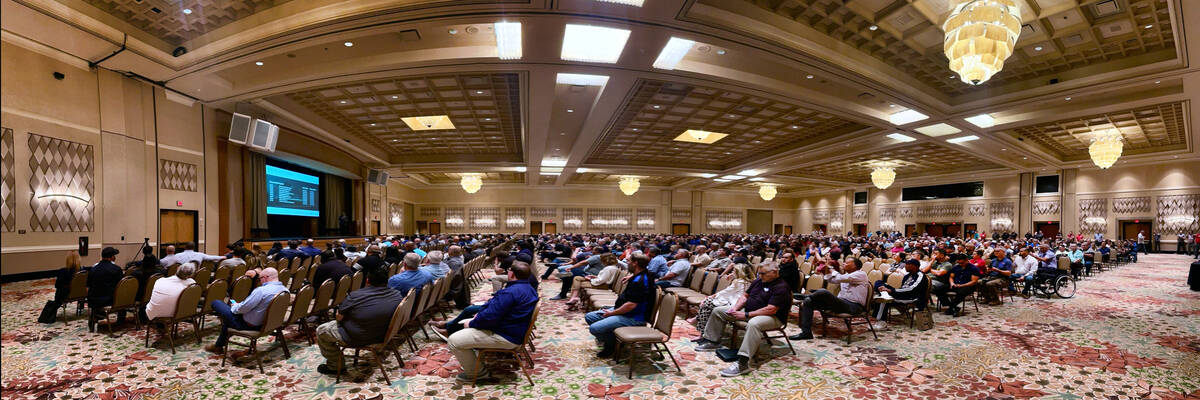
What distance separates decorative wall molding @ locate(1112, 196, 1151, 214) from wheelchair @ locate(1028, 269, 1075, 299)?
A: 17.1m

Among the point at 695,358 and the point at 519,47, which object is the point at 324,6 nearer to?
the point at 519,47

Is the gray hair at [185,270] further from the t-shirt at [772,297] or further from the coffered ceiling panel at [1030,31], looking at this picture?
the coffered ceiling panel at [1030,31]

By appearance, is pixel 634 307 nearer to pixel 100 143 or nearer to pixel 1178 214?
pixel 100 143

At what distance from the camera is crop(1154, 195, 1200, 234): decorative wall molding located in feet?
65.8

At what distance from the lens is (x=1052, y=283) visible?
10016 mm

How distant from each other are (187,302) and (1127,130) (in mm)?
23894

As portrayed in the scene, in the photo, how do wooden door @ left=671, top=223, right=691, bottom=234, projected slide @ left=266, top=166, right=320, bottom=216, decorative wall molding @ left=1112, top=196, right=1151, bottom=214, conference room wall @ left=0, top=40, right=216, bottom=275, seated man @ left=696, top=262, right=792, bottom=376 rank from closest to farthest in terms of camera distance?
seated man @ left=696, top=262, right=792, bottom=376
conference room wall @ left=0, top=40, right=216, bottom=275
projected slide @ left=266, top=166, right=320, bottom=216
decorative wall molding @ left=1112, top=196, right=1151, bottom=214
wooden door @ left=671, top=223, right=691, bottom=234

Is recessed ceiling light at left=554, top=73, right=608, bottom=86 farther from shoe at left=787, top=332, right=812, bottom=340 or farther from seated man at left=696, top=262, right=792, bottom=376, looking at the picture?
shoe at left=787, top=332, right=812, bottom=340

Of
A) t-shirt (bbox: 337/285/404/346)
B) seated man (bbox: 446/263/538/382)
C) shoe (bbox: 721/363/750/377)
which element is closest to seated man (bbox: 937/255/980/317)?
shoe (bbox: 721/363/750/377)

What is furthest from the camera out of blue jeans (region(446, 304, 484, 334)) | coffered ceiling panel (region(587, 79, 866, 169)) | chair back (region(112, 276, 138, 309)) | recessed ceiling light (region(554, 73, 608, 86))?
coffered ceiling panel (region(587, 79, 866, 169))

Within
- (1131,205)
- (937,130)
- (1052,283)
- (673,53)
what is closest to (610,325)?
(673,53)

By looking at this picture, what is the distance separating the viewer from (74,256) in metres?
7.71

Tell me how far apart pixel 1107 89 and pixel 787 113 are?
6.33 m

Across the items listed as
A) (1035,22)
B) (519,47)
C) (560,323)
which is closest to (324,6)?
(519,47)
